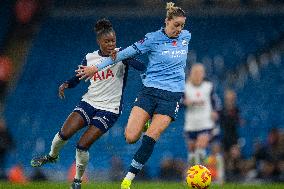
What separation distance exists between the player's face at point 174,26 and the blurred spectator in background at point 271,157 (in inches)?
289

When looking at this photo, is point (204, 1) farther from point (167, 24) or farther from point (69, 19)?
point (167, 24)

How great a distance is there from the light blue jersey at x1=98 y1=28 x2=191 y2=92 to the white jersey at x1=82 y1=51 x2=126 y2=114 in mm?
548

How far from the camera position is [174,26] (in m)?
10.8

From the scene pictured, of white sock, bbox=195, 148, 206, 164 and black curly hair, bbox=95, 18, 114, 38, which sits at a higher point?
black curly hair, bbox=95, 18, 114, 38

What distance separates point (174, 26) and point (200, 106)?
16.3 ft

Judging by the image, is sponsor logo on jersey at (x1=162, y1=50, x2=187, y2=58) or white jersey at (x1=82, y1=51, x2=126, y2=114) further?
white jersey at (x1=82, y1=51, x2=126, y2=114)

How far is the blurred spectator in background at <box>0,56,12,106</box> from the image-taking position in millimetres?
21247

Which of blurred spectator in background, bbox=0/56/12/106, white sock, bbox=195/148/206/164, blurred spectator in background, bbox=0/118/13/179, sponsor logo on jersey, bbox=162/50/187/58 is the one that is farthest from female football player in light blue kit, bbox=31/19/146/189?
blurred spectator in background, bbox=0/56/12/106

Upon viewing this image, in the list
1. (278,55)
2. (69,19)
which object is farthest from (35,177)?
(278,55)

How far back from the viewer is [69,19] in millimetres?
22359

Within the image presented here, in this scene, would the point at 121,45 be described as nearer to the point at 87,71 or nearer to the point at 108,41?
the point at 108,41

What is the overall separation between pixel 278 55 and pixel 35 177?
24.5 ft

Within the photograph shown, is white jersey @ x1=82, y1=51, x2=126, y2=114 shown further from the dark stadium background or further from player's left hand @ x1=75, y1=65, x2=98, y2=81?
the dark stadium background

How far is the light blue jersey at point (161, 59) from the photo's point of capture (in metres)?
10.9
